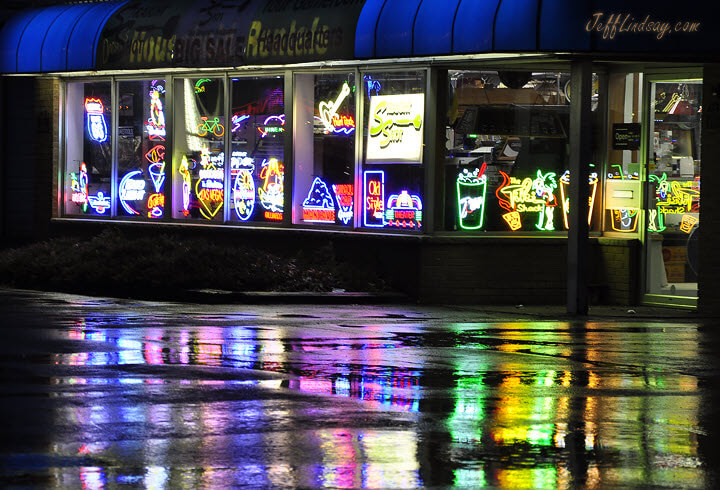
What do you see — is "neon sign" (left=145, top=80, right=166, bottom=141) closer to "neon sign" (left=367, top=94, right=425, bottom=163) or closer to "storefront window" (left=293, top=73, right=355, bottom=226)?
"storefront window" (left=293, top=73, right=355, bottom=226)

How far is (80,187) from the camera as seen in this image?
1042 inches

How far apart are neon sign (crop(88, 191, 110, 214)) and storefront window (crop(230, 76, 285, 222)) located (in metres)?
3.44

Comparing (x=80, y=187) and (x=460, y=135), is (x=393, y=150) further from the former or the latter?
(x=80, y=187)

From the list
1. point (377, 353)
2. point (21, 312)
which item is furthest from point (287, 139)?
point (377, 353)

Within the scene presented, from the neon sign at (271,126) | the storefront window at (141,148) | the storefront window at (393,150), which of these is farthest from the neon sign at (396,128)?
the storefront window at (141,148)

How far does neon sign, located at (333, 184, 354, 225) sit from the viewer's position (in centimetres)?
2162

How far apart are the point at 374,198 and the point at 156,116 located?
5.75 m

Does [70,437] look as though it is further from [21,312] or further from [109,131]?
[109,131]

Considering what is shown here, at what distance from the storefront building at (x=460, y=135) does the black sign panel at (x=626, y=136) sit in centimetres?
4

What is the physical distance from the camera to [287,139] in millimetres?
22562

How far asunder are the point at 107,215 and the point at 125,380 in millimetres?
15135

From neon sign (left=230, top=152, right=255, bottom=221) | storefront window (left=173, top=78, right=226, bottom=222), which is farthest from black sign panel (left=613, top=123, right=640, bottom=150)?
storefront window (left=173, top=78, right=226, bottom=222)

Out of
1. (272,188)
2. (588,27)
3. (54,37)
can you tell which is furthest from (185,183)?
(588,27)

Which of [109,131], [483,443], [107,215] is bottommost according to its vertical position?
[483,443]
